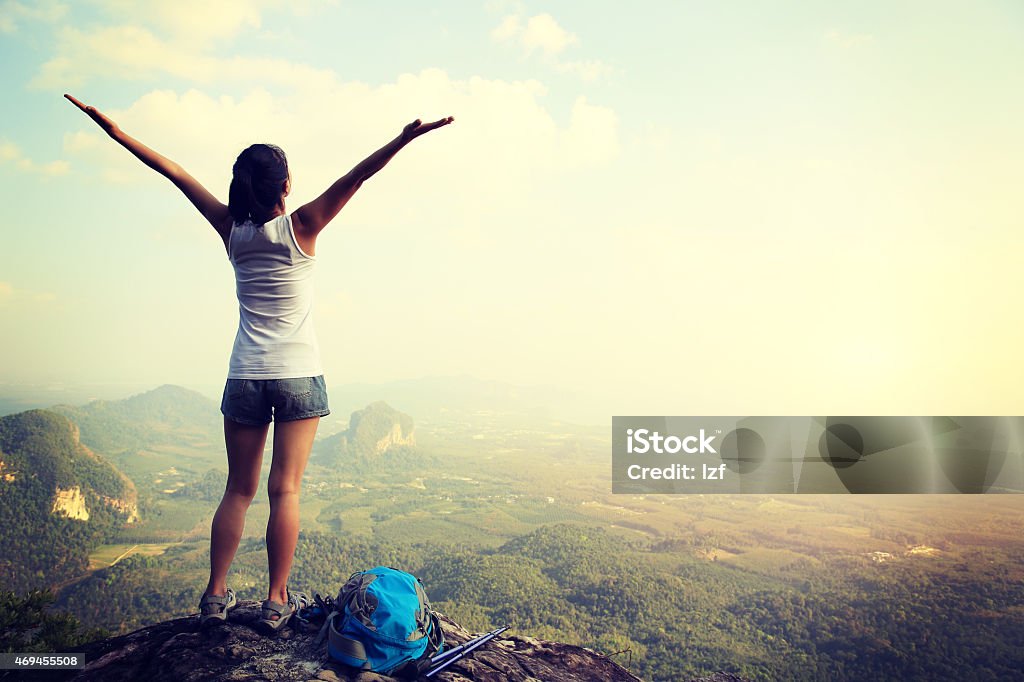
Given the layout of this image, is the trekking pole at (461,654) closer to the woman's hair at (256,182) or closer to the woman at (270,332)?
the woman at (270,332)

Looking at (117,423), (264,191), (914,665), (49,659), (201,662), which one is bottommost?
(914,665)

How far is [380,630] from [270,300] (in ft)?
5.62

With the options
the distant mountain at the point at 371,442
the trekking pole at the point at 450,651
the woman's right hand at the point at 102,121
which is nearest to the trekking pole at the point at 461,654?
the trekking pole at the point at 450,651

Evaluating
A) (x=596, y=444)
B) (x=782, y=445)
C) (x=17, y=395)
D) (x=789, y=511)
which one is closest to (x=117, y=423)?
(x=17, y=395)

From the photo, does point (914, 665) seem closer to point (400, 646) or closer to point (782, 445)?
point (400, 646)

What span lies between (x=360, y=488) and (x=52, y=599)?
98929mm

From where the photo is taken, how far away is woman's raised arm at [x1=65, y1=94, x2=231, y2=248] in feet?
11.0

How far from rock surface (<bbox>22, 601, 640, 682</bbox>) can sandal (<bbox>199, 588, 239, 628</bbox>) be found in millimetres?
61

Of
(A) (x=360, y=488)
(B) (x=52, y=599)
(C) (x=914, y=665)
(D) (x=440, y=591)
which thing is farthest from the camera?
(A) (x=360, y=488)

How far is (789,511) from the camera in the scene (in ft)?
288

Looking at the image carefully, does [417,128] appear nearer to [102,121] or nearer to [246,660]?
[102,121]

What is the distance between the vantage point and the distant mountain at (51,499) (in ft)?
190

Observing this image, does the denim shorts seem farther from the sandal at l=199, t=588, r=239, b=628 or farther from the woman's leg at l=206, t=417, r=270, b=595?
the sandal at l=199, t=588, r=239, b=628

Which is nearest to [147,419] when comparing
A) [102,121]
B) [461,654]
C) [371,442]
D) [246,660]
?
[371,442]
